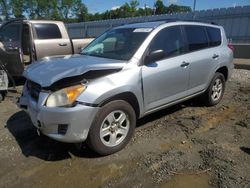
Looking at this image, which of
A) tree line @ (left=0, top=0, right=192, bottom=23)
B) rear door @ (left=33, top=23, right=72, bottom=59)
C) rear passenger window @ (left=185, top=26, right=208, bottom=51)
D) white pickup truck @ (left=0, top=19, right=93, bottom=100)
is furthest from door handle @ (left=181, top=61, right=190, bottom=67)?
tree line @ (left=0, top=0, right=192, bottom=23)

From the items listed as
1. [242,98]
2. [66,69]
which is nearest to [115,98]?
[66,69]

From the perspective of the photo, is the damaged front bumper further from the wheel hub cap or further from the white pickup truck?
the white pickup truck

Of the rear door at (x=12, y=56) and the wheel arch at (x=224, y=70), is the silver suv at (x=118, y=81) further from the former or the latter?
the rear door at (x=12, y=56)

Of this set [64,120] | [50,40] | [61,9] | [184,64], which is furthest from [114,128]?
[61,9]

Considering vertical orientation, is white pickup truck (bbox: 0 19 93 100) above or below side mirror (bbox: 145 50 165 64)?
below

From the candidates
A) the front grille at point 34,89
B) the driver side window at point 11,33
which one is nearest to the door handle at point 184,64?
the front grille at point 34,89

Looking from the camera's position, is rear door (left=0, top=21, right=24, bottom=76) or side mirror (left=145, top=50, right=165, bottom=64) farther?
rear door (left=0, top=21, right=24, bottom=76)

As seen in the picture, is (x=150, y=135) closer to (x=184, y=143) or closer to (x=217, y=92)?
(x=184, y=143)

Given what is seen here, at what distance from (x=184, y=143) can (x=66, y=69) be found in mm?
2050

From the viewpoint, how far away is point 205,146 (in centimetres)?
427

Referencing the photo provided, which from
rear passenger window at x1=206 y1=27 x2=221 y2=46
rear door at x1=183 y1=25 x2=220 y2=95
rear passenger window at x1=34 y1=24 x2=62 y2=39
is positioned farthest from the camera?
rear passenger window at x1=34 y1=24 x2=62 y2=39

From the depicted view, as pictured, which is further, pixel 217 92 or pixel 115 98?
pixel 217 92

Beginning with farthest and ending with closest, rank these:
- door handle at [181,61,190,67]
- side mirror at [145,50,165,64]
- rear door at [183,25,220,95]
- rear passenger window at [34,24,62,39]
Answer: rear passenger window at [34,24,62,39], rear door at [183,25,220,95], door handle at [181,61,190,67], side mirror at [145,50,165,64]

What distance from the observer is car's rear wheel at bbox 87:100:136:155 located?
3.78m
